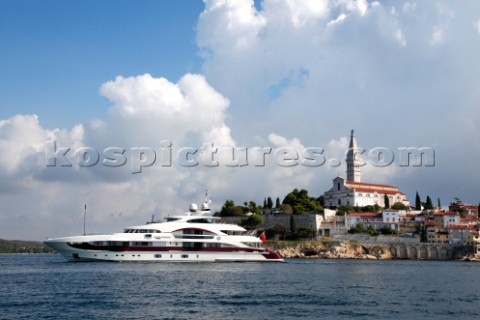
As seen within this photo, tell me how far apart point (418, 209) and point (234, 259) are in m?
78.8

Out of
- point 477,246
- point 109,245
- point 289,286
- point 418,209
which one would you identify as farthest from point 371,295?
point 418,209

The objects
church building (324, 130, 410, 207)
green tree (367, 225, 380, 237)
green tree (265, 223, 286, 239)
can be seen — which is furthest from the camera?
church building (324, 130, 410, 207)

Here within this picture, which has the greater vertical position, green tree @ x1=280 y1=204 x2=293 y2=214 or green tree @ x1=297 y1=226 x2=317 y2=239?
green tree @ x1=280 y1=204 x2=293 y2=214

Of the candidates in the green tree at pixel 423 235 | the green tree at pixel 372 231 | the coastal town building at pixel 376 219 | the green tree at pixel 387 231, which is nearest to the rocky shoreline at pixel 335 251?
the green tree at pixel 372 231

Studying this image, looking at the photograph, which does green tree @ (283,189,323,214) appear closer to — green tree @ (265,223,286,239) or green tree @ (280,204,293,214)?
green tree @ (280,204,293,214)

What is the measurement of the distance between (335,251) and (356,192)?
3683cm

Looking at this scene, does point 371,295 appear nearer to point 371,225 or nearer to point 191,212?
point 191,212

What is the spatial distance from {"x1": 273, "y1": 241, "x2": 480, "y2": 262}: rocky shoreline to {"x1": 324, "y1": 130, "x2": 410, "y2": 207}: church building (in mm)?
30917

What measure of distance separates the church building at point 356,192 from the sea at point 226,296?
82991mm

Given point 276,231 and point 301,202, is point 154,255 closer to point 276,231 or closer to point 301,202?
point 276,231

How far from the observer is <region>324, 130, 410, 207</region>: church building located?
13088cm

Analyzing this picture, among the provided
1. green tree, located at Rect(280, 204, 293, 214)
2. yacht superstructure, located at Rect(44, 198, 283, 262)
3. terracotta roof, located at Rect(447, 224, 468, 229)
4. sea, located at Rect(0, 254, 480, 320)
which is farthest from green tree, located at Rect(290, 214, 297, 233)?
sea, located at Rect(0, 254, 480, 320)

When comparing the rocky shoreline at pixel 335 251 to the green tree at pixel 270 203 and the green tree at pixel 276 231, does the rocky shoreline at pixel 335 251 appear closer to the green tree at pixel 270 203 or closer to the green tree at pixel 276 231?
the green tree at pixel 276 231

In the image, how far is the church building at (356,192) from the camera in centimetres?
13088
